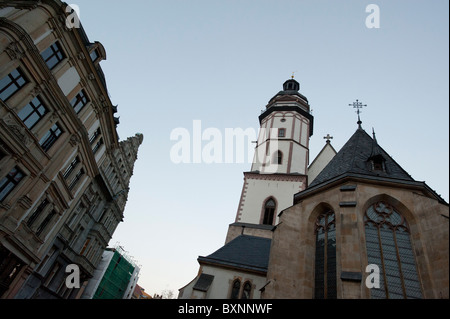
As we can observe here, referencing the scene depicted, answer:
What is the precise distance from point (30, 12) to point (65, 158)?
7.80 meters

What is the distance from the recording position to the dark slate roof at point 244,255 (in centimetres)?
1462

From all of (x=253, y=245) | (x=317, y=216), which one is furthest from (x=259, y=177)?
(x=317, y=216)

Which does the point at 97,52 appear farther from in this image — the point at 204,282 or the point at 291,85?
the point at 291,85

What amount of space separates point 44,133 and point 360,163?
16248mm

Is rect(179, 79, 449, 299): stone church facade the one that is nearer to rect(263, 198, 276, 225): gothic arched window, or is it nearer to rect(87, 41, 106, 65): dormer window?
rect(263, 198, 276, 225): gothic arched window

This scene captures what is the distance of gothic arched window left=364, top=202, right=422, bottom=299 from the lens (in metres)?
8.56

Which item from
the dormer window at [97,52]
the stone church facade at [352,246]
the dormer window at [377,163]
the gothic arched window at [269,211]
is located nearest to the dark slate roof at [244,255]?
the stone church facade at [352,246]

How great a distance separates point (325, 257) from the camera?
10289 millimetres

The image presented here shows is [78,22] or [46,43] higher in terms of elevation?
[78,22]

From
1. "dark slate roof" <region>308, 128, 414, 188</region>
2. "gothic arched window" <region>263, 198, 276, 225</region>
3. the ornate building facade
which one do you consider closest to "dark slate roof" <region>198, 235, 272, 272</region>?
"gothic arched window" <region>263, 198, 276, 225</region>

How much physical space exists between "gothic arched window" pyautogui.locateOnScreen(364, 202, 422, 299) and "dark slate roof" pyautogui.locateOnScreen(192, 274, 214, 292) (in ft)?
26.8

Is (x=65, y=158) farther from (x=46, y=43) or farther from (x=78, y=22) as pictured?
(x=78, y=22)

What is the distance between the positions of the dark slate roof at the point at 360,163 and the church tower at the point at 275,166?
331 inches
